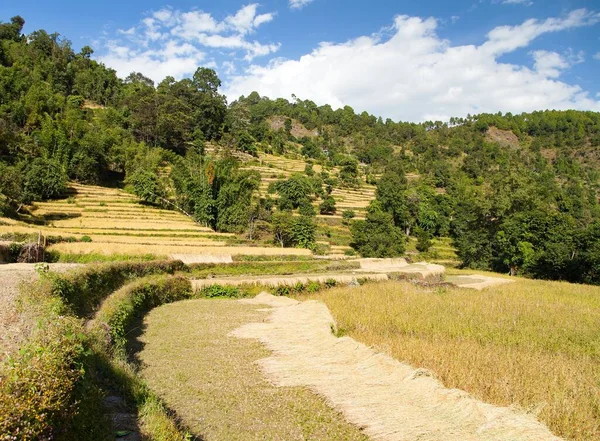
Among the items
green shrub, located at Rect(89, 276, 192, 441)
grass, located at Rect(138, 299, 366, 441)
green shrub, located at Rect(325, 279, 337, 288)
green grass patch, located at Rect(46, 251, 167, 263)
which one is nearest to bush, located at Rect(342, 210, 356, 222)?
green shrub, located at Rect(325, 279, 337, 288)

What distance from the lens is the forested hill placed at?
4544 centimetres

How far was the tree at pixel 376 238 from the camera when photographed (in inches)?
2050

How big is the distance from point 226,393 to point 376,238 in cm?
4562

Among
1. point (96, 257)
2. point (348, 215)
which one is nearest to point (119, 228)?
point (96, 257)

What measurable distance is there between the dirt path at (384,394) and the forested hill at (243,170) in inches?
1349

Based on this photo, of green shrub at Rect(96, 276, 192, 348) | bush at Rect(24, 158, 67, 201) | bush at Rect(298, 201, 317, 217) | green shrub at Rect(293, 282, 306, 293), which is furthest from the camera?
bush at Rect(298, 201, 317, 217)

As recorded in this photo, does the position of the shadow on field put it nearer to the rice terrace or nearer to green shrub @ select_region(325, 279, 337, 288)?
the rice terrace

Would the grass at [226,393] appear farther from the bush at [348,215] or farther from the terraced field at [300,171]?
the terraced field at [300,171]

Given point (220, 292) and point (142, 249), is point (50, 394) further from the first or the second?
point (142, 249)

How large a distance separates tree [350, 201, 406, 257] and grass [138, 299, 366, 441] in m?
39.9

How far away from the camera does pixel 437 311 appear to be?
57.7ft

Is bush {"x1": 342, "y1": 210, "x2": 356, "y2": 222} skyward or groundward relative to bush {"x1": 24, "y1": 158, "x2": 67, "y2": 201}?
groundward

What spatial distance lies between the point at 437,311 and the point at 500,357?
6.82 m

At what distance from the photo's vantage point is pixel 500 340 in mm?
13398
